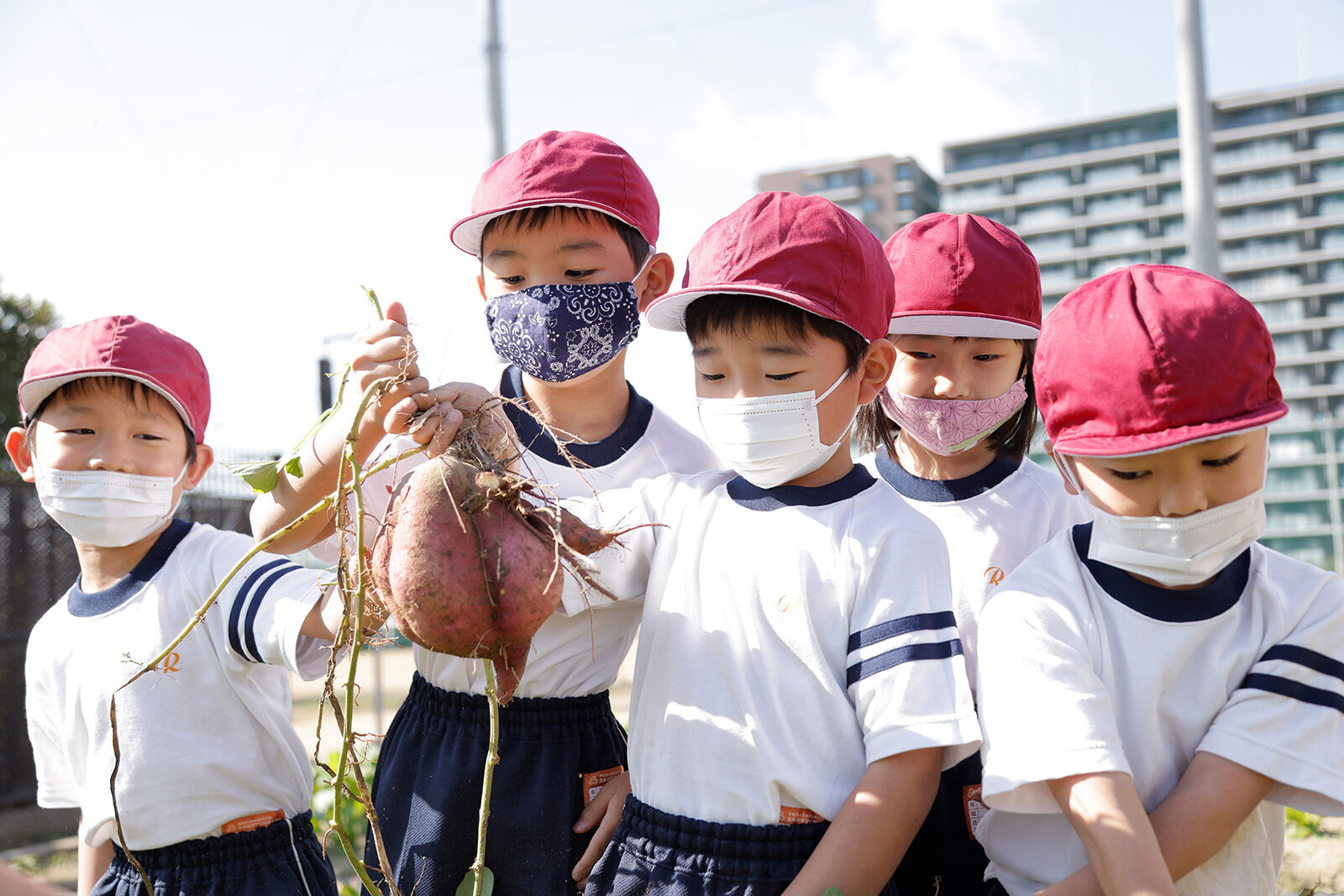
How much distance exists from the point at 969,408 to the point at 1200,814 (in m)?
1.01

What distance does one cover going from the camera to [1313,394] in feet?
217

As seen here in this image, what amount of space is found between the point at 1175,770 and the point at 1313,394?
7793 cm

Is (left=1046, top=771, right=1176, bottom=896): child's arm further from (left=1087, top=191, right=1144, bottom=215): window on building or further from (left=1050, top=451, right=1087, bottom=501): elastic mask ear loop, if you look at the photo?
(left=1087, top=191, right=1144, bottom=215): window on building

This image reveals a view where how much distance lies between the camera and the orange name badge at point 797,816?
5.81 feet

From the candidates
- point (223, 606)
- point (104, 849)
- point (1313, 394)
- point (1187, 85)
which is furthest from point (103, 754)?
point (1313, 394)

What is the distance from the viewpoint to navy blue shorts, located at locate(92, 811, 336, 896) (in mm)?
2268

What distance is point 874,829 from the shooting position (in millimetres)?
1670

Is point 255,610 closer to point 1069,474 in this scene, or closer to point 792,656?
point 792,656

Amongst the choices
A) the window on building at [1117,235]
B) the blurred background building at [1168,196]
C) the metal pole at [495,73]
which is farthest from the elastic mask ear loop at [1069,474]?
the window on building at [1117,235]

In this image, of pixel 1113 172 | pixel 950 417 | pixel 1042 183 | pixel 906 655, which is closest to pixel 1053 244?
pixel 1042 183

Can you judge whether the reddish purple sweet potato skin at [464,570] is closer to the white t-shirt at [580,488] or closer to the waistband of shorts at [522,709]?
the white t-shirt at [580,488]

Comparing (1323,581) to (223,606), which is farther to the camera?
(223,606)

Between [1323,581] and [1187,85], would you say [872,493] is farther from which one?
[1187,85]

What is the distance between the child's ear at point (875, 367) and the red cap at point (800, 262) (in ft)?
0.09
